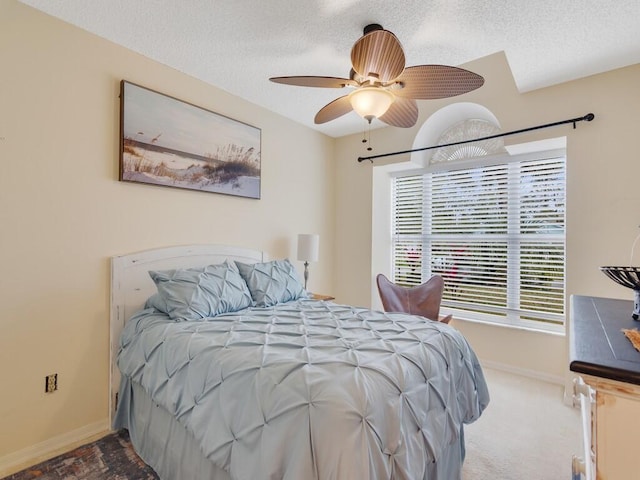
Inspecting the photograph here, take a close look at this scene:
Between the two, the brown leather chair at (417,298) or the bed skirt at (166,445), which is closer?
the bed skirt at (166,445)

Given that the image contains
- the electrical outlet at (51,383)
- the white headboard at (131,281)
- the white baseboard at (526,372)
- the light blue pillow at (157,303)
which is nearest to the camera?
the electrical outlet at (51,383)

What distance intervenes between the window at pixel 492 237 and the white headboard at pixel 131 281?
272 cm

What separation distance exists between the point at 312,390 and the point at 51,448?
2003 millimetres

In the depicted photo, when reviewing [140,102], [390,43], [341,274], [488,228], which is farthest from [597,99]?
[140,102]

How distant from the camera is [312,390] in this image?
3.98 ft

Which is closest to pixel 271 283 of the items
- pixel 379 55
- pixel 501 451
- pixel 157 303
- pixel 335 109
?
pixel 157 303

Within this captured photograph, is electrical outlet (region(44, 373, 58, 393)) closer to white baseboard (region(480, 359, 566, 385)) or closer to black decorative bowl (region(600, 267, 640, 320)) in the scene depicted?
black decorative bowl (region(600, 267, 640, 320))

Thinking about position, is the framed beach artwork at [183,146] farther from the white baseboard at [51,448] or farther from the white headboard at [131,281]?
the white baseboard at [51,448]

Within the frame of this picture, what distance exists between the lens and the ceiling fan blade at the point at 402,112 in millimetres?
2230

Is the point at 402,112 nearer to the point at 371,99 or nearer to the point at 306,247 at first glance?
the point at 371,99

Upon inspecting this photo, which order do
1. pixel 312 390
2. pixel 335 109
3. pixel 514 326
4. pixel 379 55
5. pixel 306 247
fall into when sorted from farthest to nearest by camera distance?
pixel 306 247 < pixel 514 326 < pixel 335 109 < pixel 379 55 < pixel 312 390

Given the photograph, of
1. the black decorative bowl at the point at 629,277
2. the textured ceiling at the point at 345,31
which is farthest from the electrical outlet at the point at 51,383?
the black decorative bowl at the point at 629,277

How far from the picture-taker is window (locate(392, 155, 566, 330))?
327 centimetres

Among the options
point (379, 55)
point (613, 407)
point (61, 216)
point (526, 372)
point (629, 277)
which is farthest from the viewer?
point (526, 372)
